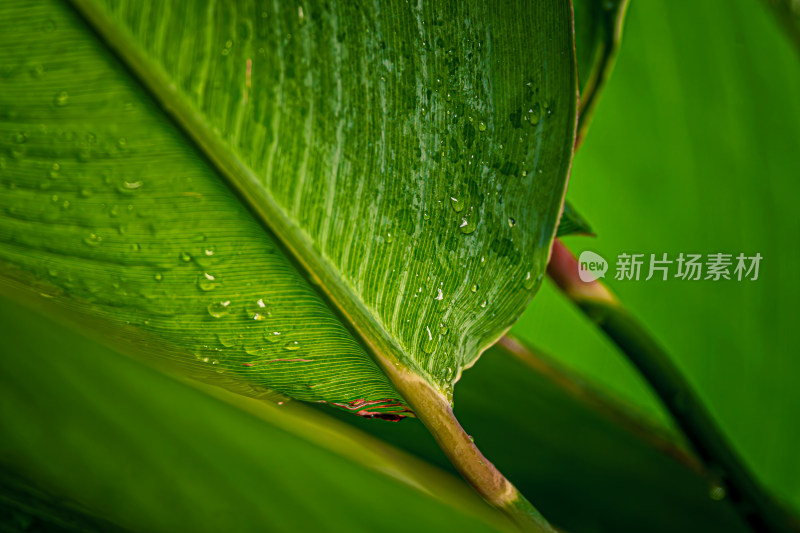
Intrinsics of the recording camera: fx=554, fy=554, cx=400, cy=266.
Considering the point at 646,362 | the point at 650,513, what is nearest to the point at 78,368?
the point at 646,362

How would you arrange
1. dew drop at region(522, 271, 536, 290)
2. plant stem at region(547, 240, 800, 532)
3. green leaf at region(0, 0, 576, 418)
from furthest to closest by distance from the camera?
plant stem at region(547, 240, 800, 532) → dew drop at region(522, 271, 536, 290) → green leaf at region(0, 0, 576, 418)

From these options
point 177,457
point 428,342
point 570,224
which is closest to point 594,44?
point 570,224

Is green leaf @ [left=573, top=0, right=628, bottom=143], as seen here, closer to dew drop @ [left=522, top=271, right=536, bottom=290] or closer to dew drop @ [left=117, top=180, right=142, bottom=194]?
dew drop @ [left=522, top=271, right=536, bottom=290]

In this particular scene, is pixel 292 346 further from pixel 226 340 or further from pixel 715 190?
pixel 715 190

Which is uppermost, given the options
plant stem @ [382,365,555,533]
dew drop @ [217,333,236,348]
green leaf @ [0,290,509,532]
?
dew drop @ [217,333,236,348]

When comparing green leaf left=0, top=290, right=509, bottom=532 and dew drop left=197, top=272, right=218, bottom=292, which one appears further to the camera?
green leaf left=0, top=290, right=509, bottom=532

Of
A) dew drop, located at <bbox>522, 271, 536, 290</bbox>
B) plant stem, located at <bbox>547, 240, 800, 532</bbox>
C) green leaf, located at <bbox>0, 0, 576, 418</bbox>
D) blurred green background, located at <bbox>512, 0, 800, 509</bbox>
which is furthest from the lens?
blurred green background, located at <bbox>512, 0, 800, 509</bbox>

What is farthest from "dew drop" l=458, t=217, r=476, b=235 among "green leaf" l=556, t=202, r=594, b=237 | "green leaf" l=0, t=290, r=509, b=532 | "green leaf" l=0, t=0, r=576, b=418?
"green leaf" l=0, t=290, r=509, b=532

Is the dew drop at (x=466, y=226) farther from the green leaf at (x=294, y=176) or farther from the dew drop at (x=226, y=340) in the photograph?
the dew drop at (x=226, y=340)

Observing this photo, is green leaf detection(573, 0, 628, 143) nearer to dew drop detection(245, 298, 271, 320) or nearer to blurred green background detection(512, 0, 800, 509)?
dew drop detection(245, 298, 271, 320)

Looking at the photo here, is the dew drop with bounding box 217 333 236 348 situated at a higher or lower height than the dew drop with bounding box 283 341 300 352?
higher
